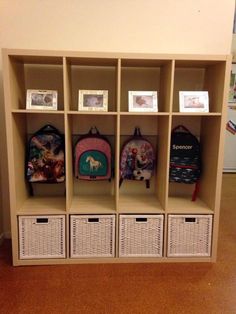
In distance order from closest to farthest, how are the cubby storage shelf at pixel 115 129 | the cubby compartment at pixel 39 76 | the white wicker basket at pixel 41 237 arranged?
the cubby storage shelf at pixel 115 129, the white wicker basket at pixel 41 237, the cubby compartment at pixel 39 76

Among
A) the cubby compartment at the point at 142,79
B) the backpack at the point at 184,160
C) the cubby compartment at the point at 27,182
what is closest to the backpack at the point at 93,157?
the cubby compartment at the point at 27,182

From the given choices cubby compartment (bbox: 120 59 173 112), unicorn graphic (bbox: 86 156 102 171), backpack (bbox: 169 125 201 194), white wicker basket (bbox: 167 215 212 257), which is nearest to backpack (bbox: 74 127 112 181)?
unicorn graphic (bbox: 86 156 102 171)

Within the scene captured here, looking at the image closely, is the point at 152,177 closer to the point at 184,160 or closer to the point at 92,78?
the point at 184,160

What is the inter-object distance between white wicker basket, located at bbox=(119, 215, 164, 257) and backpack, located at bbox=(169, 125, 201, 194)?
0.39 meters

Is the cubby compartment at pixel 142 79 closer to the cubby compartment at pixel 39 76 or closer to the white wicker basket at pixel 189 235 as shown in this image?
the cubby compartment at pixel 39 76

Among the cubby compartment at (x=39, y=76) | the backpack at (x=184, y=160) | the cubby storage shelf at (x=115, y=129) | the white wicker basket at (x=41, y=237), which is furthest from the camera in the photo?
the backpack at (x=184, y=160)

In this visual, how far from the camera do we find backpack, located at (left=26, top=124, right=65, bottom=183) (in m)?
2.25

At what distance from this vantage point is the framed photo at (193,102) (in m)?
2.05

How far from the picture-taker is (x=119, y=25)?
226 centimetres

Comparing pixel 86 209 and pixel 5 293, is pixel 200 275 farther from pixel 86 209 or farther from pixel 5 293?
pixel 5 293

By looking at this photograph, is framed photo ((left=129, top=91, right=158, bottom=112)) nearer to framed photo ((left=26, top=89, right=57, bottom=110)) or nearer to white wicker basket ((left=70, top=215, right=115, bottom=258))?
framed photo ((left=26, top=89, right=57, bottom=110))

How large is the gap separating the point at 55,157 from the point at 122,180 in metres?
0.61

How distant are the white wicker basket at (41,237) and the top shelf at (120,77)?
0.82m

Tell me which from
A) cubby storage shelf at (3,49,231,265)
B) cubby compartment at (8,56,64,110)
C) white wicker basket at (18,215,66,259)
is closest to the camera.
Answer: cubby storage shelf at (3,49,231,265)
